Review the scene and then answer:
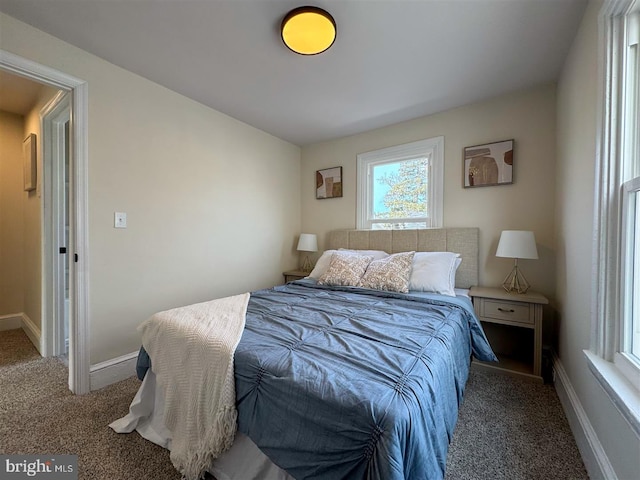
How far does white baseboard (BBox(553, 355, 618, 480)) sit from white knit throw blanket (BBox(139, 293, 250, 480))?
5.15 ft

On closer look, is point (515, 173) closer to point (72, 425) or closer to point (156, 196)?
point (156, 196)

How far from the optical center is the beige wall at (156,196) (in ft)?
6.54

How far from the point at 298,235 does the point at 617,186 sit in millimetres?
3192

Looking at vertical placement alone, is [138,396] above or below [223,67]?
below

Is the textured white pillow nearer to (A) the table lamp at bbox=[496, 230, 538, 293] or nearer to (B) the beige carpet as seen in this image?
(A) the table lamp at bbox=[496, 230, 538, 293]

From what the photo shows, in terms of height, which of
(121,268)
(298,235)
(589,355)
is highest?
(298,235)

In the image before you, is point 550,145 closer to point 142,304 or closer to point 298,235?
point 298,235

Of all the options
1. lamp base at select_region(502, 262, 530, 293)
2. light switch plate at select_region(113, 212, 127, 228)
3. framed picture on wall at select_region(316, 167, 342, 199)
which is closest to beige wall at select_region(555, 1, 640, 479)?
lamp base at select_region(502, 262, 530, 293)

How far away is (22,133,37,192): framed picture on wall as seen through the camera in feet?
9.01

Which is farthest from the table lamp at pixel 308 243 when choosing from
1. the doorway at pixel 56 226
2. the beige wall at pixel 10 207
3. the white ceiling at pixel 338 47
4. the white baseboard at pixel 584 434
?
the beige wall at pixel 10 207

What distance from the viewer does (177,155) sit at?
8.15ft

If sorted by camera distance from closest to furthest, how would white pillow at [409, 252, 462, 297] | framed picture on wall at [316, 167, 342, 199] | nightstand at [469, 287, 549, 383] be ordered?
nightstand at [469, 287, 549, 383]
white pillow at [409, 252, 462, 297]
framed picture on wall at [316, 167, 342, 199]

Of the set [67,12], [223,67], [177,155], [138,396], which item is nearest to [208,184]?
[177,155]

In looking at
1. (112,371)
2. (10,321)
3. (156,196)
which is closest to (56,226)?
(156,196)
